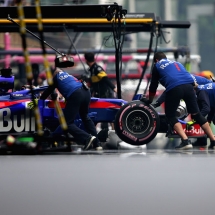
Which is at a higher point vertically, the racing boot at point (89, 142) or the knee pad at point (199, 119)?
the knee pad at point (199, 119)

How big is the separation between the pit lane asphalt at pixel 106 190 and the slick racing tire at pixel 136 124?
4.41m

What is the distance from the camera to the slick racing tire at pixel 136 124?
45.0ft

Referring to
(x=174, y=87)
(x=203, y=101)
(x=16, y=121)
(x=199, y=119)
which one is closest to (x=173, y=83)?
(x=174, y=87)

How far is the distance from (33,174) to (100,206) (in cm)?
115

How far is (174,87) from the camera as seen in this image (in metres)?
13.7

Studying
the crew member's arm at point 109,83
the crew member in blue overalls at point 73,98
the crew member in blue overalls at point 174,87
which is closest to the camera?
the crew member in blue overalls at point 73,98

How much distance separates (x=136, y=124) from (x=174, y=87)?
800 millimetres

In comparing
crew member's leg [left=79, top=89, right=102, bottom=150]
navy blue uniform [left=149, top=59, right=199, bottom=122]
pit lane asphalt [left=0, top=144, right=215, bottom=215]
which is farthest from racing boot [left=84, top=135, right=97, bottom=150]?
pit lane asphalt [left=0, top=144, right=215, bottom=215]

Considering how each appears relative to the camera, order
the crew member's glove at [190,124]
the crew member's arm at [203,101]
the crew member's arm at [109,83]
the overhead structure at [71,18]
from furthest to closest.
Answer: the crew member's arm at [109,83]
the overhead structure at [71,18]
the crew member's glove at [190,124]
the crew member's arm at [203,101]

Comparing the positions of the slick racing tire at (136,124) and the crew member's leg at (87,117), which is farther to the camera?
the slick racing tire at (136,124)

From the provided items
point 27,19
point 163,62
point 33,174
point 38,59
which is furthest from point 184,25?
point 38,59

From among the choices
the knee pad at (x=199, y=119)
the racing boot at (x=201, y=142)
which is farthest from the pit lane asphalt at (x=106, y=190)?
the racing boot at (x=201, y=142)

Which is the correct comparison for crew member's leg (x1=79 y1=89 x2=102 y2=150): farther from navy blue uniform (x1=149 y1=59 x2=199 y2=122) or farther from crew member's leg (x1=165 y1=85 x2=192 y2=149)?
crew member's leg (x1=165 y1=85 x2=192 y2=149)

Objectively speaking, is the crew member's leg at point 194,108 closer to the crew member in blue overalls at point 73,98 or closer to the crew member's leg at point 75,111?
the crew member in blue overalls at point 73,98
